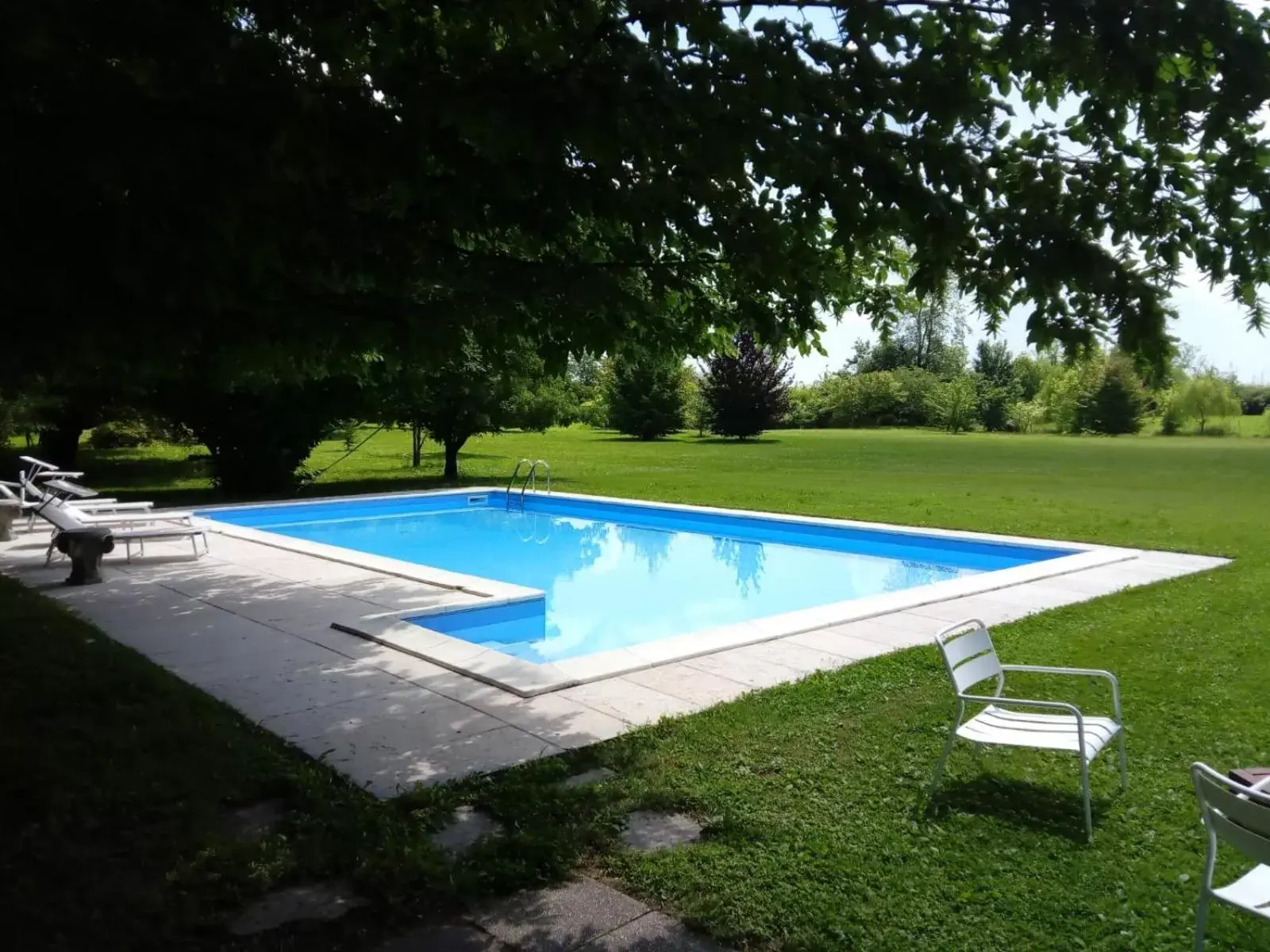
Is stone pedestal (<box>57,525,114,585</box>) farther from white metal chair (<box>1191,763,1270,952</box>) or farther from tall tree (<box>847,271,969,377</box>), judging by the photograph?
tall tree (<box>847,271,969,377</box>)

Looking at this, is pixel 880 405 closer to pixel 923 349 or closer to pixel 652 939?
pixel 923 349

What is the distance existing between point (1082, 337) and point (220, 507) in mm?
14992

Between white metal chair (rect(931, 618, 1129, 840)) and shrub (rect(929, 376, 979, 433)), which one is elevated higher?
shrub (rect(929, 376, 979, 433))

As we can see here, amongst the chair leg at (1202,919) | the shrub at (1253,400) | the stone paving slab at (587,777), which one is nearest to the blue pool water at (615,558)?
the stone paving slab at (587,777)

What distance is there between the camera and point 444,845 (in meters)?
3.81

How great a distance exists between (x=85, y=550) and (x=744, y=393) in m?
39.2

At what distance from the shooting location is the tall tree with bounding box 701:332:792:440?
153 feet

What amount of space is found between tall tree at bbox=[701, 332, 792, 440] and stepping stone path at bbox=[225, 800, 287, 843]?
140 feet

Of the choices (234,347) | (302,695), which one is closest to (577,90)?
(234,347)

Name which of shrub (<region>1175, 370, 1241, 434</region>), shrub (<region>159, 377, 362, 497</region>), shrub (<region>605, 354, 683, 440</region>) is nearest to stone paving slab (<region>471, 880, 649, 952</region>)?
shrub (<region>159, 377, 362, 497</region>)

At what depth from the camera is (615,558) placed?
14.2 metres

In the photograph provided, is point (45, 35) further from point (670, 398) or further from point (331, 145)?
point (670, 398)

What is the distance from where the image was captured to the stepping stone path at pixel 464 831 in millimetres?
3814

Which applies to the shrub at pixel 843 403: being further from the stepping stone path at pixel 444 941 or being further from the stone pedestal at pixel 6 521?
the stepping stone path at pixel 444 941
